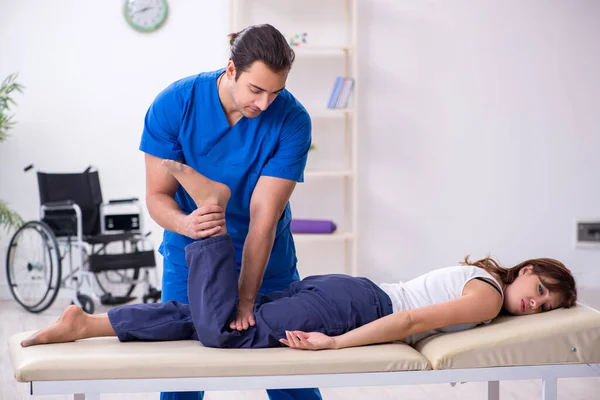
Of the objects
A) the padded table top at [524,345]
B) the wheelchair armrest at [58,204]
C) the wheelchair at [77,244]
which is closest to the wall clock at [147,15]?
the wheelchair at [77,244]

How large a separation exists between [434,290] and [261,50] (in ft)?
2.43

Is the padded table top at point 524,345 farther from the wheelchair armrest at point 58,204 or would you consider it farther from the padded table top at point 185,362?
the wheelchair armrest at point 58,204

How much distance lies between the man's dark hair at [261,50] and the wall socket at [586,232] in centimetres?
353

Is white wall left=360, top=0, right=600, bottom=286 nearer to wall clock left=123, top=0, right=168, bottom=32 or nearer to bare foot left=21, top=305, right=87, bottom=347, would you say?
wall clock left=123, top=0, right=168, bottom=32

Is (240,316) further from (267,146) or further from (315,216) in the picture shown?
(315,216)

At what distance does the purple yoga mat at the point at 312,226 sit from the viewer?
4.43 meters

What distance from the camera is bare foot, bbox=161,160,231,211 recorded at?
1763 millimetres

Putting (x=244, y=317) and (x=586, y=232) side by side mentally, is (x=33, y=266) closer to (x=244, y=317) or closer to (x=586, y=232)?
(x=244, y=317)

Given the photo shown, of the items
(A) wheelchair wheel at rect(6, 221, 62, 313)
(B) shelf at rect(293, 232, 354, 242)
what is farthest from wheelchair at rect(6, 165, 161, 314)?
(B) shelf at rect(293, 232, 354, 242)

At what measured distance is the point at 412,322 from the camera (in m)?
1.80

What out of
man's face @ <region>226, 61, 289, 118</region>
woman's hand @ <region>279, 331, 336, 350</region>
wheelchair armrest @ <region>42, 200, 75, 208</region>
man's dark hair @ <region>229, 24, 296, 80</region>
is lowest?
woman's hand @ <region>279, 331, 336, 350</region>

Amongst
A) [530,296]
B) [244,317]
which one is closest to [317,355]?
[244,317]

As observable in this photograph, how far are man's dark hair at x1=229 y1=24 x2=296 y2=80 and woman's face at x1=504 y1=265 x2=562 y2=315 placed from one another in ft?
2.64

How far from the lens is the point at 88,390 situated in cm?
162
